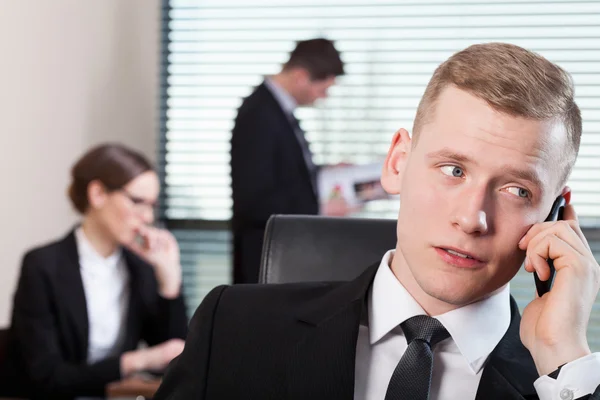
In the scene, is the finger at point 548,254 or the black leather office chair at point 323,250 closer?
the finger at point 548,254

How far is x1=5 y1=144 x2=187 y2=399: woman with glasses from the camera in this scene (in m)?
2.74

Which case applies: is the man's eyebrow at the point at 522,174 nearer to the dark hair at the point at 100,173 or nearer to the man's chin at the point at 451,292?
the man's chin at the point at 451,292

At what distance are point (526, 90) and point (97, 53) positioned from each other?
2894mm

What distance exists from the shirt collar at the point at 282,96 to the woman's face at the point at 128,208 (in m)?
0.56

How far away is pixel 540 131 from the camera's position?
→ 4.24 feet

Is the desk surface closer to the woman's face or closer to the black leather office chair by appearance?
the woman's face

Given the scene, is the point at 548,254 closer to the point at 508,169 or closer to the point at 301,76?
the point at 508,169

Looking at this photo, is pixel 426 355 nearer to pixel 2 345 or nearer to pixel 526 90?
pixel 526 90

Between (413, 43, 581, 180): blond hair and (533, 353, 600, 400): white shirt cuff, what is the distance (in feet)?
1.00

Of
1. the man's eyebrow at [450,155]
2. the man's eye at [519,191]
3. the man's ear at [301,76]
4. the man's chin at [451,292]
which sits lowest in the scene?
the man's chin at [451,292]

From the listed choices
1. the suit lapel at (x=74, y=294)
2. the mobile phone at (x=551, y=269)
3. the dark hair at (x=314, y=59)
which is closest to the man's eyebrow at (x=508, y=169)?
the mobile phone at (x=551, y=269)

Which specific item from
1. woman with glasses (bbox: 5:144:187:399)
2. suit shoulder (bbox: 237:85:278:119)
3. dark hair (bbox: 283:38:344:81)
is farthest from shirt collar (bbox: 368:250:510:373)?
dark hair (bbox: 283:38:344:81)

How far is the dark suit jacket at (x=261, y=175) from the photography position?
322 centimetres

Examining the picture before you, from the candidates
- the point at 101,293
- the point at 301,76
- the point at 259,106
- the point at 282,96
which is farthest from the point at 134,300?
the point at 301,76
